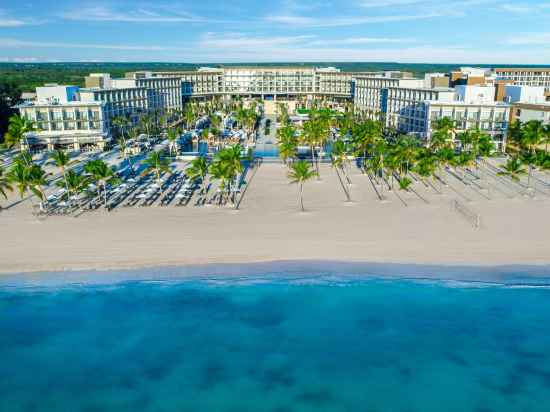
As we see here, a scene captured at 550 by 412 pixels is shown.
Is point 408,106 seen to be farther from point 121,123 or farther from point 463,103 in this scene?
point 121,123

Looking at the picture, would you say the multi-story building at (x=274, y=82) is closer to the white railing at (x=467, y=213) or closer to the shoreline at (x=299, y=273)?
the white railing at (x=467, y=213)

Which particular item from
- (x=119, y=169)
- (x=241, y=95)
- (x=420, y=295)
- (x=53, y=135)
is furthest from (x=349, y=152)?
(x=241, y=95)

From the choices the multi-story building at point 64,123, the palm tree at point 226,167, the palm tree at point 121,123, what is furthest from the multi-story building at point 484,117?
the multi-story building at point 64,123

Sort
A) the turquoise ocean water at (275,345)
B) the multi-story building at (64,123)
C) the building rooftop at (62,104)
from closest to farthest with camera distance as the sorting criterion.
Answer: the turquoise ocean water at (275,345) → the multi-story building at (64,123) → the building rooftop at (62,104)

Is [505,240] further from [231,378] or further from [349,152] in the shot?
[349,152]

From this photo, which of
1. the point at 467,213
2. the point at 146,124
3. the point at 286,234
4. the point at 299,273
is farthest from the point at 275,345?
the point at 146,124

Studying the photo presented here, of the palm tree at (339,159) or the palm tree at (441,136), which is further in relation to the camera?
the palm tree at (441,136)
